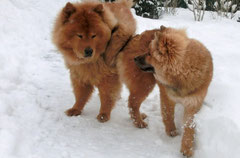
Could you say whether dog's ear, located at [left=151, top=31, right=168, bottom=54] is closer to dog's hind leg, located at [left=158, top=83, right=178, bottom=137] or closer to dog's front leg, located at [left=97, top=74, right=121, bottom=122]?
dog's hind leg, located at [left=158, top=83, right=178, bottom=137]

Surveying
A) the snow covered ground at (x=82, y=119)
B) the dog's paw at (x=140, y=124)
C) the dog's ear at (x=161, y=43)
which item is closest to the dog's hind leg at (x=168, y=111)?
the snow covered ground at (x=82, y=119)

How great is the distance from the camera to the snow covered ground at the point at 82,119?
300cm

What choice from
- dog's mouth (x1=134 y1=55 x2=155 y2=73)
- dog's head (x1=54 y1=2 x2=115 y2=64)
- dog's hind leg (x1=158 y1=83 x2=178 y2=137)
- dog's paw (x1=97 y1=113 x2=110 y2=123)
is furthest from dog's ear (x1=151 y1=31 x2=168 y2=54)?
dog's paw (x1=97 y1=113 x2=110 y2=123)

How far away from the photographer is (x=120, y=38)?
3697mm

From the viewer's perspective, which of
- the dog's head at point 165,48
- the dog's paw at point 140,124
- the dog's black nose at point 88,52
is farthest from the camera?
the dog's paw at point 140,124

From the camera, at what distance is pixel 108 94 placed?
3945 mm

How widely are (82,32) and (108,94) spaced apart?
3.35ft

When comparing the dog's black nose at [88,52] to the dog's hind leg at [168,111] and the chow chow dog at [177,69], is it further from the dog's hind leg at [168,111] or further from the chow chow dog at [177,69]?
the dog's hind leg at [168,111]

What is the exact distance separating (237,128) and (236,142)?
Result: 0.16m

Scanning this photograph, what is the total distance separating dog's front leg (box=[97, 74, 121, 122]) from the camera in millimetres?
3879

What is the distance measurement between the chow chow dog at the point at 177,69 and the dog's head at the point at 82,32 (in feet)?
1.68

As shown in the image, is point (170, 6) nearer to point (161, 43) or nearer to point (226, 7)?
point (226, 7)

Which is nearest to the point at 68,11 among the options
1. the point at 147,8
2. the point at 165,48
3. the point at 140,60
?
the point at 140,60

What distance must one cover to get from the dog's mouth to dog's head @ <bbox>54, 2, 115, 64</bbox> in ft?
2.02
